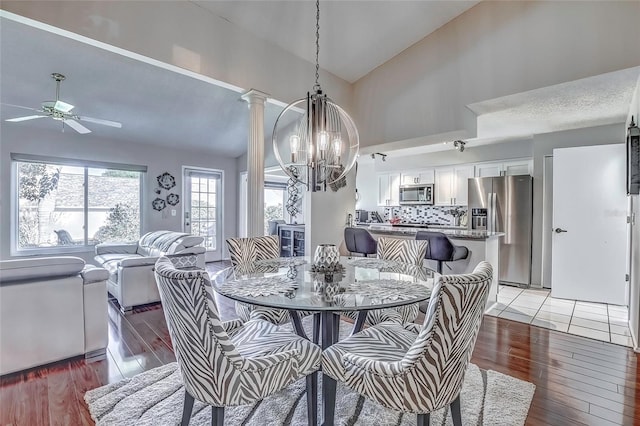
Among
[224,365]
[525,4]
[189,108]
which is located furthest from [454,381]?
[189,108]

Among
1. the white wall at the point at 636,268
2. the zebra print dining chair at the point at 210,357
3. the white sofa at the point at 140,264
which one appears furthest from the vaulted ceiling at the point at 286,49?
the zebra print dining chair at the point at 210,357

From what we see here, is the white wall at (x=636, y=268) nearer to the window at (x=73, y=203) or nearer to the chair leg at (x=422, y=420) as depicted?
the chair leg at (x=422, y=420)

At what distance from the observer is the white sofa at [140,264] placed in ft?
11.9

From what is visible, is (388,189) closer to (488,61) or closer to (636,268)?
(488,61)

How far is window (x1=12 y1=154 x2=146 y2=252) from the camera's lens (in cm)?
496

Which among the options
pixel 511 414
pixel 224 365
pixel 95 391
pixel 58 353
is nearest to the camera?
pixel 224 365

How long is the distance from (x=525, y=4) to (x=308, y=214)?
3233 mm

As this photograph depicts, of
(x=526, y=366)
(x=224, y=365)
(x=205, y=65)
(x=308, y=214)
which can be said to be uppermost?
(x=205, y=65)

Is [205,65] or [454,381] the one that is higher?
[205,65]

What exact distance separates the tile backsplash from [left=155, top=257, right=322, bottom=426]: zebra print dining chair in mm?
5471

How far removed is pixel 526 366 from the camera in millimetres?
2371

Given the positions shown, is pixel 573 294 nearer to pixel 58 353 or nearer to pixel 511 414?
pixel 511 414

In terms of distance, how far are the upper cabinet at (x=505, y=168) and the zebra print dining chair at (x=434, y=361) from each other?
4945 mm

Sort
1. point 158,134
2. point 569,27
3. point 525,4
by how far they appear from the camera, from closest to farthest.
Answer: point 569,27
point 525,4
point 158,134
